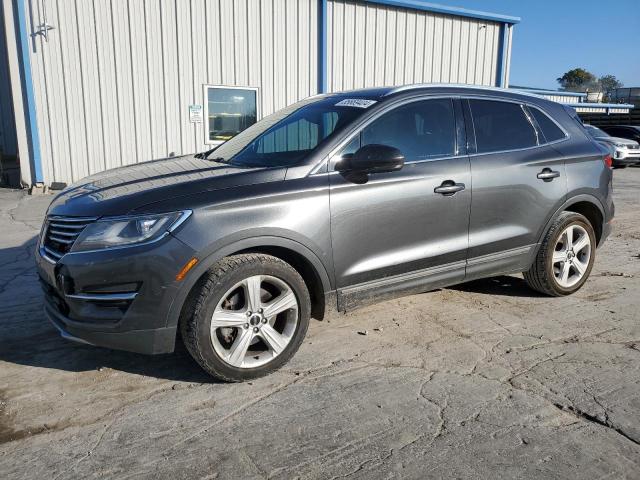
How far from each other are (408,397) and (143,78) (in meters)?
10.3

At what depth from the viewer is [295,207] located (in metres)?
3.27

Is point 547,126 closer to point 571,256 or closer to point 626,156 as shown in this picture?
point 571,256

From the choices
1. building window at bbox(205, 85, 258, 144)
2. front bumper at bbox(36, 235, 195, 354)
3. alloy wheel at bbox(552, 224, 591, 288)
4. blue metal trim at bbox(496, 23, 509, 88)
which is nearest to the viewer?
front bumper at bbox(36, 235, 195, 354)

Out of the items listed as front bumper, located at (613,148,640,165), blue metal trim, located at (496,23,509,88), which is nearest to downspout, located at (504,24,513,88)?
blue metal trim, located at (496,23,509,88)

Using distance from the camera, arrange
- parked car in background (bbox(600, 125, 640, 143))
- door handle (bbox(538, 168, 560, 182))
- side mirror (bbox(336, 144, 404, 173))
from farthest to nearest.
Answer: parked car in background (bbox(600, 125, 640, 143)), door handle (bbox(538, 168, 560, 182)), side mirror (bbox(336, 144, 404, 173))

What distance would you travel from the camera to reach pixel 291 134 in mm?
3977

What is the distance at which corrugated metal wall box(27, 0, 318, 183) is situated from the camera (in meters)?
10.6

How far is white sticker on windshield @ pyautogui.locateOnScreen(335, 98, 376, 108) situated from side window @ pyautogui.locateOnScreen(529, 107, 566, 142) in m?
1.69

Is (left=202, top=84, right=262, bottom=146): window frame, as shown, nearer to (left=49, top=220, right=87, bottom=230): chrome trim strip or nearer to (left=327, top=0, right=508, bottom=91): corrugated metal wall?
(left=327, top=0, right=508, bottom=91): corrugated metal wall

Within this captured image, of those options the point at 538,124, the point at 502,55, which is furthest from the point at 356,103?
the point at 502,55

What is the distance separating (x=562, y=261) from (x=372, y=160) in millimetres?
2384

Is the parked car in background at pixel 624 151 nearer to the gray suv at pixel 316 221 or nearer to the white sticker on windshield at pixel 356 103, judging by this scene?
the gray suv at pixel 316 221

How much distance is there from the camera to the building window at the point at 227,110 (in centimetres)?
1213

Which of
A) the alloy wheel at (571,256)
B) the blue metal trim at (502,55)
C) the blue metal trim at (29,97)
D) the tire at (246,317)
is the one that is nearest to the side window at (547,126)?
the alloy wheel at (571,256)
